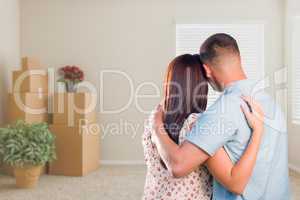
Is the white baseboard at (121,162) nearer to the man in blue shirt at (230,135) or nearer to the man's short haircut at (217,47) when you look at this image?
the man in blue shirt at (230,135)

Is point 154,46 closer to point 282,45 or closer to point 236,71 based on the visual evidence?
point 282,45

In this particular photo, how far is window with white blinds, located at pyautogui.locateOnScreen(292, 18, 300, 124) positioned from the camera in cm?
520

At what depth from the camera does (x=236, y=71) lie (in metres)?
1.17

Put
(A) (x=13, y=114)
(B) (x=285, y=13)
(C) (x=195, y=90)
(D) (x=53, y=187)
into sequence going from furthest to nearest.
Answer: (B) (x=285, y=13) < (A) (x=13, y=114) < (D) (x=53, y=187) < (C) (x=195, y=90)

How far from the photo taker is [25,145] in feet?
13.2

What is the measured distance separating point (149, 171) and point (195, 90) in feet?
1.07

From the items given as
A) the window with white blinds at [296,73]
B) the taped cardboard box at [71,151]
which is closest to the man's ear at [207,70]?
the taped cardboard box at [71,151]

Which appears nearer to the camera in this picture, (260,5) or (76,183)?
(76,183)

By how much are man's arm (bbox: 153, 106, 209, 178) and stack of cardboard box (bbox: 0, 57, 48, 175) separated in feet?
12.7

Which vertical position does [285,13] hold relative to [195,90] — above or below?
above

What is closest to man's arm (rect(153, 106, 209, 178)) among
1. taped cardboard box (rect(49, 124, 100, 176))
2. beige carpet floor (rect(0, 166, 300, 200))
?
beige carpet floor (rect(0, 166, 300, 200))

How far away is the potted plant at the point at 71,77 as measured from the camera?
527 centimetres

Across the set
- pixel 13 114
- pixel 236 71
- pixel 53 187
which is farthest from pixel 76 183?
pixel 236 71

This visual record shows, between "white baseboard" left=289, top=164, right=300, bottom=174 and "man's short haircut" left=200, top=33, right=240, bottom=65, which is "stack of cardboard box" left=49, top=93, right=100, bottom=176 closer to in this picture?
"white baseboard" left=289, top=164, right=300, bottom=174
